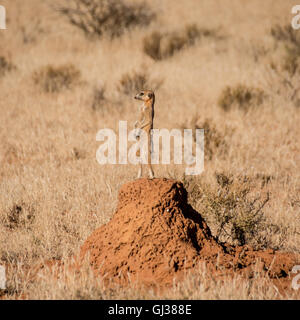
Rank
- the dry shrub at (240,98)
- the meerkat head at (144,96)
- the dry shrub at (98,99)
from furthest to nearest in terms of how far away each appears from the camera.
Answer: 1. the dry shrub at (240,98)
2. the dry shrub at (98,99)
3. the meerkat head at (144,96)

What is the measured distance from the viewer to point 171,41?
577 inches

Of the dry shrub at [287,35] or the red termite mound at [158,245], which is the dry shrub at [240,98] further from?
the red termite mound at [158,245]

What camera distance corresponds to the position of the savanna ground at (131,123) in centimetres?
409

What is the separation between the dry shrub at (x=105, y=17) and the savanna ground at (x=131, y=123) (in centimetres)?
16

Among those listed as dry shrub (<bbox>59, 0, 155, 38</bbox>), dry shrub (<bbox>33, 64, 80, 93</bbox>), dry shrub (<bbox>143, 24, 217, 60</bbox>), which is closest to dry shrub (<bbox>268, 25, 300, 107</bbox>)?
dry shrub (<bbox>143, 24, 217, 60</bbox>)

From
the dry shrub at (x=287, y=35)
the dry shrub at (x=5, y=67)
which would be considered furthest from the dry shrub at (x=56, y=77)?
the dry shrub at (x=287, y=35)

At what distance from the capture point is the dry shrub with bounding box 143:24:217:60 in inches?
534

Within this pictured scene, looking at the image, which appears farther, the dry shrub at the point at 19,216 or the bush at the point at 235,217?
the dry shrub at the point at 19,216

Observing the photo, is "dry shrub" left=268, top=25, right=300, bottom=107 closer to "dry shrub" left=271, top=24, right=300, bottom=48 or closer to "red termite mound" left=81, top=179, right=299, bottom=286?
"dry shrub" left=271, top=24, right=300, bottom=48

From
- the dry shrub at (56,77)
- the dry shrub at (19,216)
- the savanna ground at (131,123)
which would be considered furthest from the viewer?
the dry shrub at (56,77)

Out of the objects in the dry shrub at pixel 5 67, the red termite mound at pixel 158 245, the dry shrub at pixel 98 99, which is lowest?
the red termite mound at pixel 158 245

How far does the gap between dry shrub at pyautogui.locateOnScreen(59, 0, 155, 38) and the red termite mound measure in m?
13.9

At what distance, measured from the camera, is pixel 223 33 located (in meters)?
17.0
